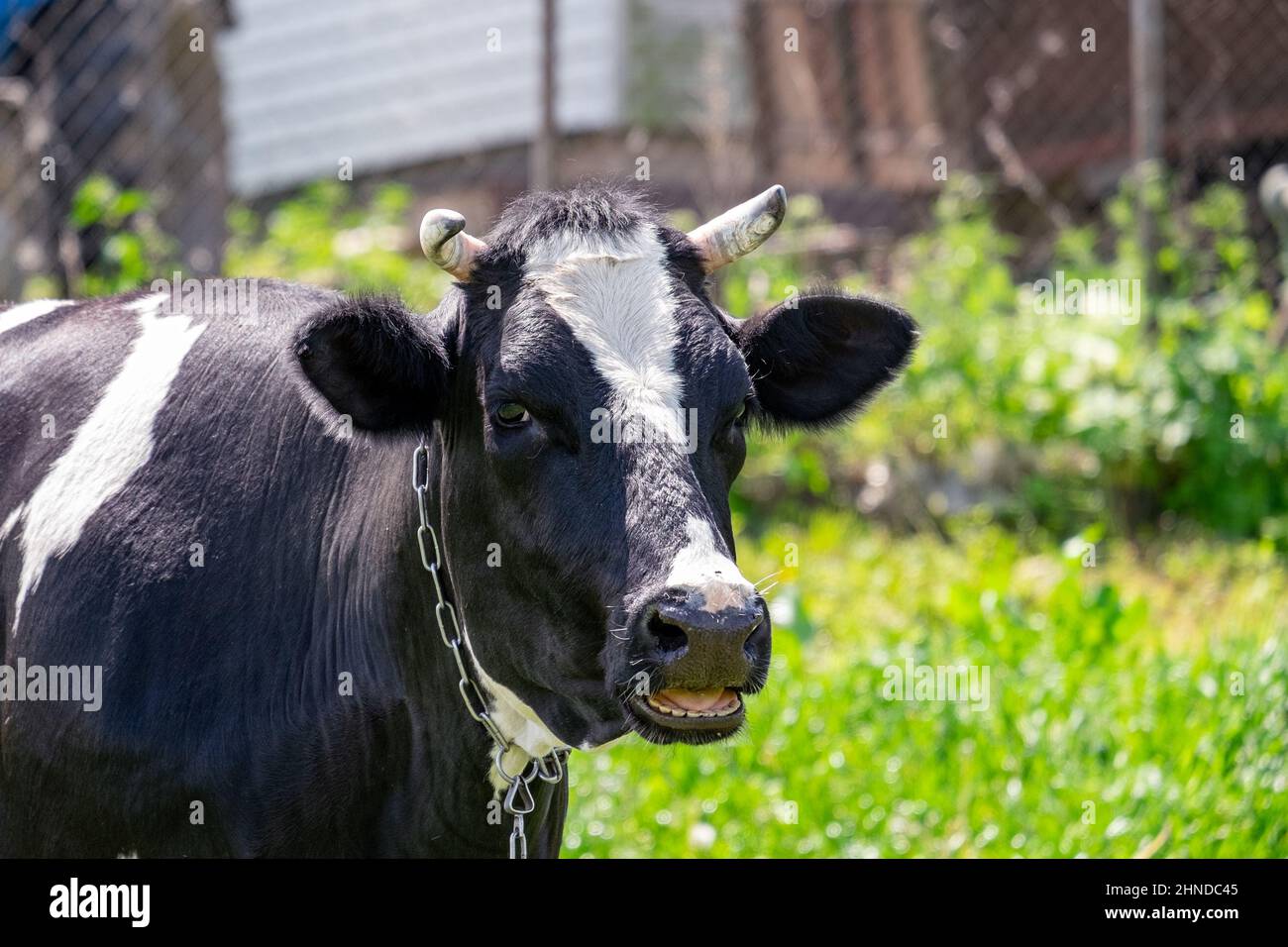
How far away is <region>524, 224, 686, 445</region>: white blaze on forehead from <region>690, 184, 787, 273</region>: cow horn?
0.41 ft

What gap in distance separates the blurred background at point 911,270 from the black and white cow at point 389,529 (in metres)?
0.54

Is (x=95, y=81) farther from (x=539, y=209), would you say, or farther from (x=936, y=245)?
(x=539, y=209)

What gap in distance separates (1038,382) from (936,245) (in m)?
1.19

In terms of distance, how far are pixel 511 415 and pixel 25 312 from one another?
1.77 meters

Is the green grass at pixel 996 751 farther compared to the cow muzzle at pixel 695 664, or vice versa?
the green grass at pixel 996 751
